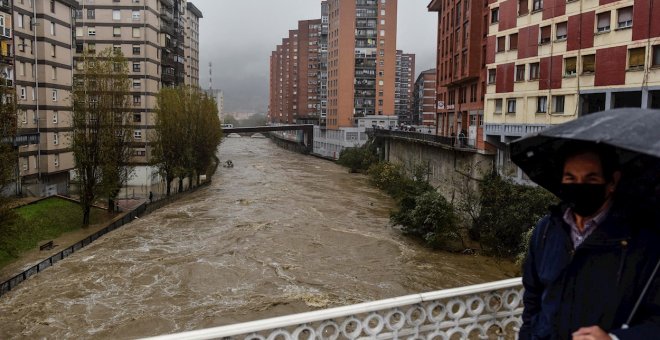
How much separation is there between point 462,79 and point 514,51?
966 cm

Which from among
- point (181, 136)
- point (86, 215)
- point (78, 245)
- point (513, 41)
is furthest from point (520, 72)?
point (181, 136)

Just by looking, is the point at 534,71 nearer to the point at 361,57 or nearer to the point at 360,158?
the point at 360,158

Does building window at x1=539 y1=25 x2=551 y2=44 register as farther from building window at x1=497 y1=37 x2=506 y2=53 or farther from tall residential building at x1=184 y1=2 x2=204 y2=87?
tall residential building at x1=184 y1=2 x2=204 y2=87

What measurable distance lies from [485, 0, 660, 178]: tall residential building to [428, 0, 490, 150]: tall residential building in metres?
2.05

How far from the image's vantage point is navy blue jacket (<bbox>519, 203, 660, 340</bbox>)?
229cm

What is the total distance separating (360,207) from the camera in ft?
110

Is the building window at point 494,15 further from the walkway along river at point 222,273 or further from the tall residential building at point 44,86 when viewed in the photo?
Result: the tall residential building at point 44,86

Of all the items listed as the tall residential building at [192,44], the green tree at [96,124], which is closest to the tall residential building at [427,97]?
the tall residential building at [192,44]

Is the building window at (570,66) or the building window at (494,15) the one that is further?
the building window at (494,15)

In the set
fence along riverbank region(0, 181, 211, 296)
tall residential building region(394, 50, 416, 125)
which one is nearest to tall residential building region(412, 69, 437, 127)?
tall residential building region(394, 50, 416, 125)

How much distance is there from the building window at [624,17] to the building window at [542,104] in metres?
5.23

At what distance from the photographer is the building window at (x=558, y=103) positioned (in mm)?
24688

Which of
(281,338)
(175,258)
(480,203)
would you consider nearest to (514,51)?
(480,203)

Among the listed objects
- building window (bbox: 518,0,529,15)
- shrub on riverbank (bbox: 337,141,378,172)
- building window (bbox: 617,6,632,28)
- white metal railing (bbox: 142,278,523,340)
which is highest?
building window (bbox: 518,0,529,15)
